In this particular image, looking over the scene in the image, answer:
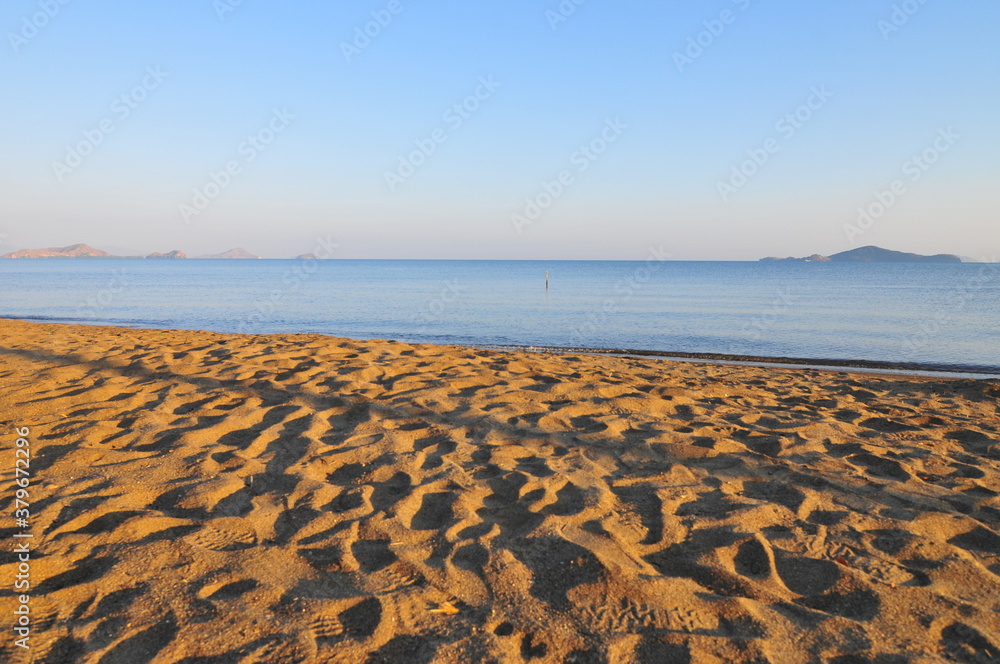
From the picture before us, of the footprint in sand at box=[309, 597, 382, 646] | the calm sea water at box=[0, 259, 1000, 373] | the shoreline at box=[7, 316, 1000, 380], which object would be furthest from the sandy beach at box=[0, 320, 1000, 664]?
the calm sea water at box=[0, 259, 1000, 373]

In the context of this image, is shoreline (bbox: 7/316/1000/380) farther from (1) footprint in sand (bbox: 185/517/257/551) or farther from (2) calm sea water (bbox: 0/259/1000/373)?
(1) footprint in sand (bbox: 185/517/257/551)

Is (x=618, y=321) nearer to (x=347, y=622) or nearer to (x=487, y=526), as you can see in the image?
(x=487, y=526)

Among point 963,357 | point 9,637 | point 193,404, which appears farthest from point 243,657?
point 963,357

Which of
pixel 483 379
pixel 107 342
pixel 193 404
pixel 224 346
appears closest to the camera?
pixel 193 404

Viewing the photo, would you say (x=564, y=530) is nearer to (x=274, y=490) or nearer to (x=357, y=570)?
(x=357, y=570)

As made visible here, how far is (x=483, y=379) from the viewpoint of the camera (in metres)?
6.88

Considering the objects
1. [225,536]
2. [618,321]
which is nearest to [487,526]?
[225,536]

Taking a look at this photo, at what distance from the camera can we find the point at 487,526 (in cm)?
334

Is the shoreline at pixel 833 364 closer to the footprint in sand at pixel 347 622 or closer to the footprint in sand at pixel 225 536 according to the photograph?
the footprint in sand at pixel 225 536

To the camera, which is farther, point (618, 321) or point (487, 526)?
point (618, 321)

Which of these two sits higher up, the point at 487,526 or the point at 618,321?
the point at 618,321

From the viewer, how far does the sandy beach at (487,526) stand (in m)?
2.40

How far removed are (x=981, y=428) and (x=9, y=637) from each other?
757 cm

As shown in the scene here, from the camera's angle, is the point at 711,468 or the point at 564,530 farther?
the point at 711,468
